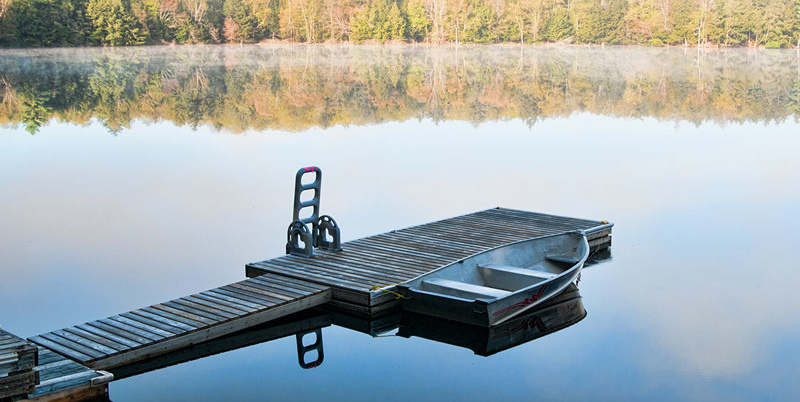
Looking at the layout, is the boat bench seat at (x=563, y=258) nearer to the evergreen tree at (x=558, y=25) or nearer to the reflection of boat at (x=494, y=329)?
the reflection of boat at (x=494, y=329)

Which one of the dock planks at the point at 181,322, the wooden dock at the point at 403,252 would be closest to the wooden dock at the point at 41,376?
the dock planks at the point at 181,322

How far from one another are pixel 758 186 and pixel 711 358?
932 cm

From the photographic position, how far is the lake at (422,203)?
7008 mm

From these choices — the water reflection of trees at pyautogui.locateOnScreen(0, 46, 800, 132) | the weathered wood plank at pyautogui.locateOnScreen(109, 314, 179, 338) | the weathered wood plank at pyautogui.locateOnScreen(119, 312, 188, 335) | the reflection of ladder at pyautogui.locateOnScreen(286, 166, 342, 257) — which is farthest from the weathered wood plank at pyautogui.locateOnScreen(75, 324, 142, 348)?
the water reflection of trees at pyautogui.locateOnScreen(0, 46, 800, 132)

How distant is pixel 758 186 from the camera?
15719 millimetres

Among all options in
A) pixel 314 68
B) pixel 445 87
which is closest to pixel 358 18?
pixel 314 68

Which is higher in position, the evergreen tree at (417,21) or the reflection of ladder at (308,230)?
the evergreen tree at (417,21)

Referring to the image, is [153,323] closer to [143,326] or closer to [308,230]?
[143,326]

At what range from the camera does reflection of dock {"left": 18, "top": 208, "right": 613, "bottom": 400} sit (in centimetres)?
679

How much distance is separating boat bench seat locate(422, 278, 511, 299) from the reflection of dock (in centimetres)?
24

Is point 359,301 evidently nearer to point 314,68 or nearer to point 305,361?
point 305,361

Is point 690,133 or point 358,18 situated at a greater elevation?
point 358,18

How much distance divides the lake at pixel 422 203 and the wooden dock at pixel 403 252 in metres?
0.47

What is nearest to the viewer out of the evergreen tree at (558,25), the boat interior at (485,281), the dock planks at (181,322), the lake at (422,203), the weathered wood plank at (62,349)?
the weathered wood plank at (62,349)
